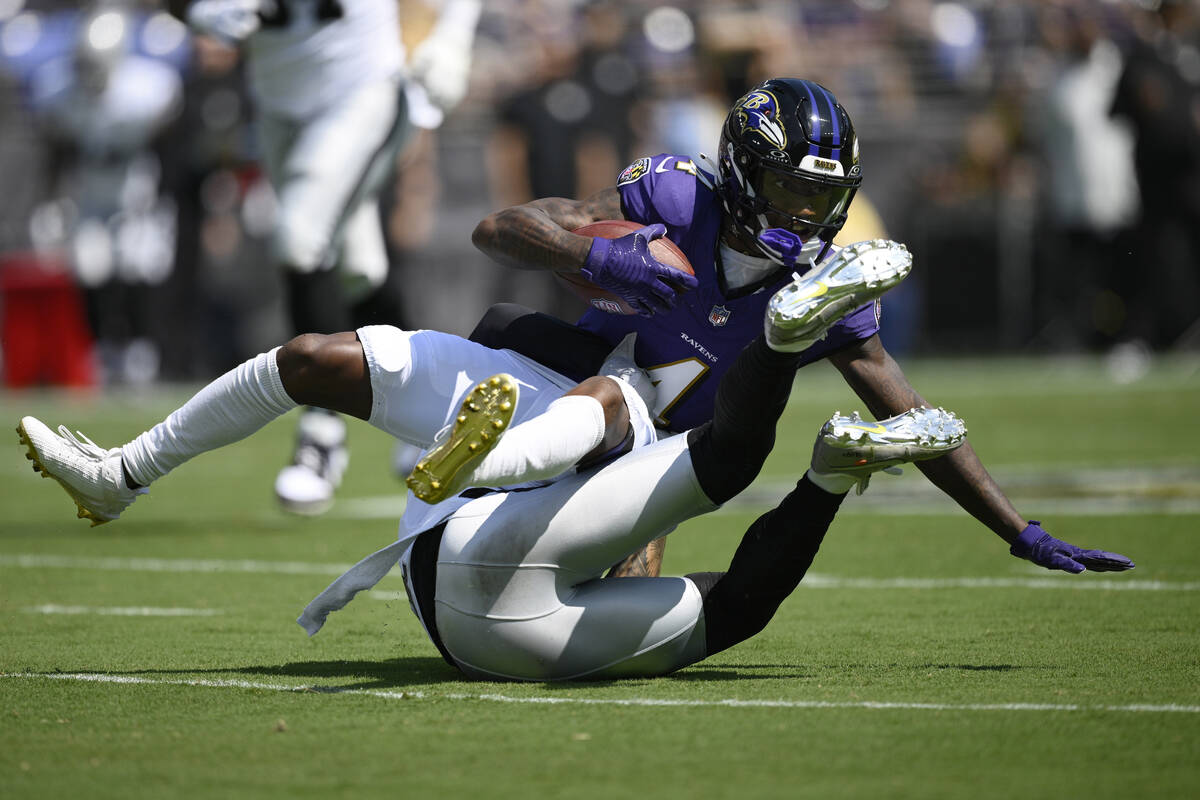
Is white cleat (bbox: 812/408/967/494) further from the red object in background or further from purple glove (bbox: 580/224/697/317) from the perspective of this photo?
the red object in background

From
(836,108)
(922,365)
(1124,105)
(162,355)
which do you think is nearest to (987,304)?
(922,365)

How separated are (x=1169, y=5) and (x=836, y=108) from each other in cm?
1129

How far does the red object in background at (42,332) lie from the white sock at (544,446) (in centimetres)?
1185

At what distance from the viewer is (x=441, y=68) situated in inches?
301

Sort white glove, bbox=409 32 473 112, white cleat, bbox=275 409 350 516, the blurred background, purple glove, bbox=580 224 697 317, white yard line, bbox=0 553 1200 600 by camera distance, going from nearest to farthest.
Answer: purple glove, bbox=580 224 697 317 < white yard line, bbox=0 553 1200 600 < white cleat, bbox=275 409 350 516 < white glove, bbox=409 32 473 112 < the blurred background

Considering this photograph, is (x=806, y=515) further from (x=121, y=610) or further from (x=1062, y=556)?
(x=121, y=610)

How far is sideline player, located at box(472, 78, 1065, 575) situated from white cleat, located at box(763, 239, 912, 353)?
350mm

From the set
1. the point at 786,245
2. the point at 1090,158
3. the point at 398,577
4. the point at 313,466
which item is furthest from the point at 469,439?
the point at 1090,158

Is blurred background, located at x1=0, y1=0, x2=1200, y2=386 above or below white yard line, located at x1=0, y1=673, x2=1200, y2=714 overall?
below

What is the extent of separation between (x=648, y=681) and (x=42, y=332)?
1251cm

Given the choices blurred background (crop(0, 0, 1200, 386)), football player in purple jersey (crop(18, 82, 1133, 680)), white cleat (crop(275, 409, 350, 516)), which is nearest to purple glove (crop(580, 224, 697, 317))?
football player in purple jersey (crop(18, 82, 1133, 680))

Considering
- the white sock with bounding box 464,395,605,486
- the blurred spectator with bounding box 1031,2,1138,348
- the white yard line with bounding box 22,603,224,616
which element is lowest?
the blurred spectator with bounding box 1031,2,1138,348

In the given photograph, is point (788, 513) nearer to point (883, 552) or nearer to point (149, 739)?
point (149, 739)

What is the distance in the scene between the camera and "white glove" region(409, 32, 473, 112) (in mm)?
7637
